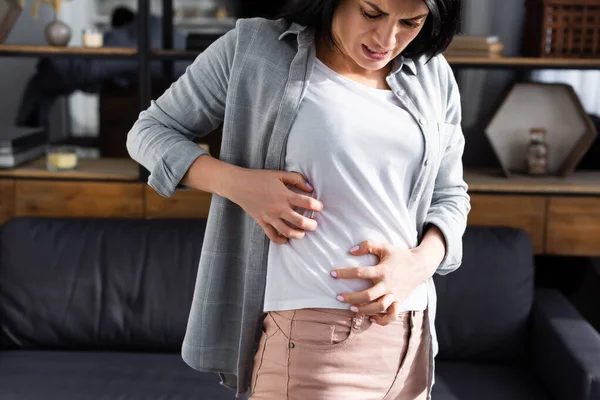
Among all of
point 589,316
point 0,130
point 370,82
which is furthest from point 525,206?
point 0,130

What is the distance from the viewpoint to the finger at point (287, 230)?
1.12 meters

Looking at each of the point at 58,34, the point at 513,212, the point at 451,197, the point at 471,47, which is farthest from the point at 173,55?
the point at 451,197

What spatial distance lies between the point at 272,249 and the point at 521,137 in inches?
71.8

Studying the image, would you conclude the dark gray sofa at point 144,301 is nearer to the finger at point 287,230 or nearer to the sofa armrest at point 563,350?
the sofa armrest at point 563,350

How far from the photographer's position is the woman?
1.13 metres

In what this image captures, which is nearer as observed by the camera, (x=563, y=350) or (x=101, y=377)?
(x=563, y=350)

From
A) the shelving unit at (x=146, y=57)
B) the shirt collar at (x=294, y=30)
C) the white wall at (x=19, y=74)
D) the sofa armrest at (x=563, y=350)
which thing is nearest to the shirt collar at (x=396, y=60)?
the shirt collar at (x=294, y=30)

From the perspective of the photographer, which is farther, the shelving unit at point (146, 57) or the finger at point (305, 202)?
the shelving unit at point (146, 57)

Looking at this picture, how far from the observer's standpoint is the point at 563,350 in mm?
2148

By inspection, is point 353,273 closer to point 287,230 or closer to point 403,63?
point 287,230

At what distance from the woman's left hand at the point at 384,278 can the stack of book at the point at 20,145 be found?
189 cm

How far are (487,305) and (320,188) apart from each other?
1.45 meters

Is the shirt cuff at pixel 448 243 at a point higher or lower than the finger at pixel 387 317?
higher

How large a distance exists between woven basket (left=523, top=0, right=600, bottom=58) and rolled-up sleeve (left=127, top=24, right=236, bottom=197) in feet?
5.43
